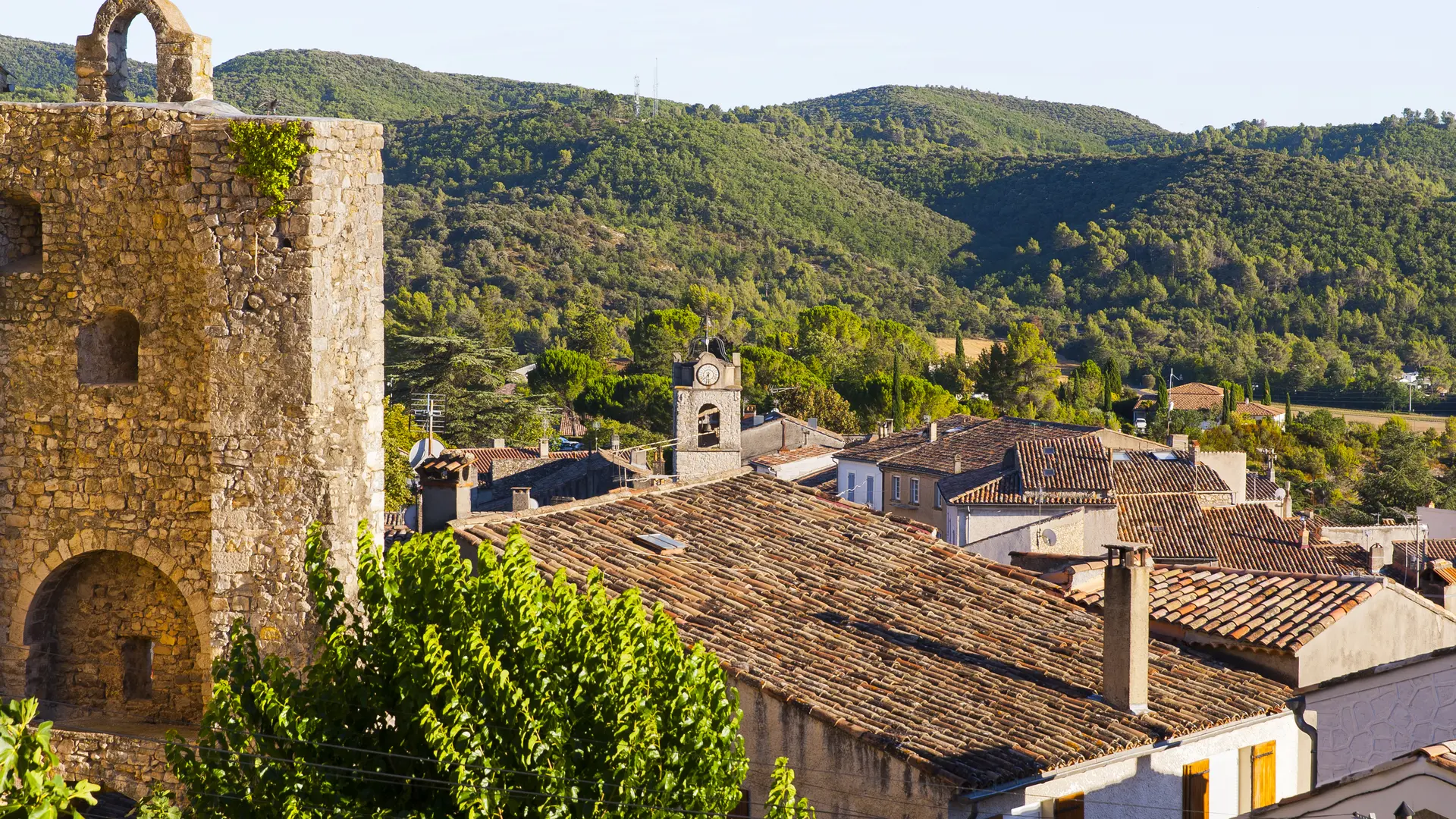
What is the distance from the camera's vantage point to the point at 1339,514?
178ft

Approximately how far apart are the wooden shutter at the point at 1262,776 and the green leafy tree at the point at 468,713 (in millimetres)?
6116

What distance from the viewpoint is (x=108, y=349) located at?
10758 mm

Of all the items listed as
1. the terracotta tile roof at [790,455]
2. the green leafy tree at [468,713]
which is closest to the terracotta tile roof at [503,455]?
the terracotta tile roof at [790,455]

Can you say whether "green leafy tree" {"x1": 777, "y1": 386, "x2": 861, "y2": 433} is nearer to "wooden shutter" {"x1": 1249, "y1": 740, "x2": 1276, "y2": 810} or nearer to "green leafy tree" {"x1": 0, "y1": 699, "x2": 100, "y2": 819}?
"wooden shutter" {"x1": 1249, "y1": 740, "x2": 1276, "y2": 810}

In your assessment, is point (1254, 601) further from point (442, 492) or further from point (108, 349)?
point (108, 349)

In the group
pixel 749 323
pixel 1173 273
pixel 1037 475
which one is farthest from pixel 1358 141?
pixel 1037 475

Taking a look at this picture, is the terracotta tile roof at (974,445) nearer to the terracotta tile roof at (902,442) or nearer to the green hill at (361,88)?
the terracotta tile roof at (902,442)

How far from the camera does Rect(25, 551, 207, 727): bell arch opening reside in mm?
10914

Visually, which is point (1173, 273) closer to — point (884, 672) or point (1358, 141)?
point (1358, 141)

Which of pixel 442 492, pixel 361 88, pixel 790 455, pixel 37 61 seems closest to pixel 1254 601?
pixel 442 492

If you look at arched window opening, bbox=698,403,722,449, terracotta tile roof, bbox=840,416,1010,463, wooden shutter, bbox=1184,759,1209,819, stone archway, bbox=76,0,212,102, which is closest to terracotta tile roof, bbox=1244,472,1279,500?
terracotta tile roof, bbox=840,416,1010,463

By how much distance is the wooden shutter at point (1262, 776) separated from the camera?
13180 mm

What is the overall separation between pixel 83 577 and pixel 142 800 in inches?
66.7

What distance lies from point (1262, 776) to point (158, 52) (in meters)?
10.6
